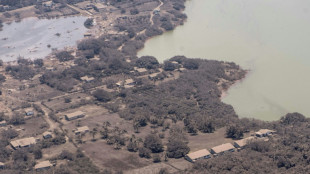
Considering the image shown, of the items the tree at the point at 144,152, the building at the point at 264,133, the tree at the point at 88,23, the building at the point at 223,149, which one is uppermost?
the tree at the point at 88,23

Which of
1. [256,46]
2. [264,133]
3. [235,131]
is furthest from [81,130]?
[256,46]

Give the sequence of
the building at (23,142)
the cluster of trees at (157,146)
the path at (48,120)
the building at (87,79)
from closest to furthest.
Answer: the cluster of trees at (157,146)
the building at (23,142)
the path at (48,120)
the building at (87,79)

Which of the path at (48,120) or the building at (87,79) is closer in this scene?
the path at (48,120)

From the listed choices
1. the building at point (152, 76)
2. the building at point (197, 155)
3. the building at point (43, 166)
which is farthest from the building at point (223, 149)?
the building at point (152, 76)

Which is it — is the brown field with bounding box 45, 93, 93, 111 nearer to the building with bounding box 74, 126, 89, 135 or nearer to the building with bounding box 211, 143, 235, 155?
the building with bounding box 74, 126, 89, 135

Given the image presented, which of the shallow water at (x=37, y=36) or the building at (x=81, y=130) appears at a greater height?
the shallow water at (x=37, y=36)

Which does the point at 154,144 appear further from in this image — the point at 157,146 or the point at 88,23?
the point at 88,23

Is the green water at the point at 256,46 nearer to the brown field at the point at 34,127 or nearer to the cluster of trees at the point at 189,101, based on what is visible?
the cluster of trees at the point at 189,101

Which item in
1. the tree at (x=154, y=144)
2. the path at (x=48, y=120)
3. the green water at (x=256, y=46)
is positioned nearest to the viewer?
the tree at (x=154, y=144)

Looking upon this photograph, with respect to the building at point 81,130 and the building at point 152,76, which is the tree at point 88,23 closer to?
the building at point 152,76
